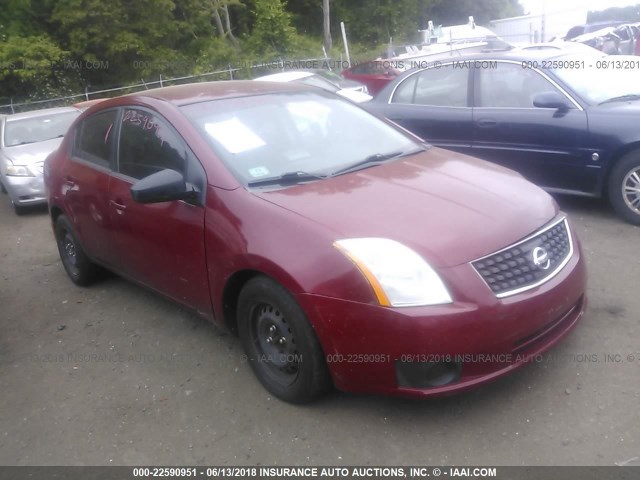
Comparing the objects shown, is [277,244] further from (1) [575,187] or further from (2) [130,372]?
(1) [575,187]

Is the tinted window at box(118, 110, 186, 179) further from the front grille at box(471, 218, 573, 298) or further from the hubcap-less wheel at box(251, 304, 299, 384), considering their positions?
the front grille at box(471, 218, 573, 298)

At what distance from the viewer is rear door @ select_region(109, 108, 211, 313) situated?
3.76 m

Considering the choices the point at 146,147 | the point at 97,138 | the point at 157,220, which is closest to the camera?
the point at 157,220

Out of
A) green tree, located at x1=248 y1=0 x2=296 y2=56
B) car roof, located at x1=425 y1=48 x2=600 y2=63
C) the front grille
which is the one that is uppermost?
green tree, located at x1=248 y1=0 x2=296 y2=56

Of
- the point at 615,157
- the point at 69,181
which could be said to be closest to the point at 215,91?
the point at 69,181

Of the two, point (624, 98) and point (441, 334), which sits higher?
point (624, 98)

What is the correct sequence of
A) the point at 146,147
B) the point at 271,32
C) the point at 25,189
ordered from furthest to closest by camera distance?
the point at 271,32, the point at 25,189, the point at 146,147

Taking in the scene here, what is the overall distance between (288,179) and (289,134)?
0.51 meters

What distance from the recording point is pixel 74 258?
5539 mm

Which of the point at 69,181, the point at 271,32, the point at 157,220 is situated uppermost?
the point at 271,32

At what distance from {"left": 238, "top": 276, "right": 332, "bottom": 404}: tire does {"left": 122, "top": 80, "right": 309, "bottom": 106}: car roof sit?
4.71 ft

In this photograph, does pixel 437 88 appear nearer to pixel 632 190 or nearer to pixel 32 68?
pixel 632 190

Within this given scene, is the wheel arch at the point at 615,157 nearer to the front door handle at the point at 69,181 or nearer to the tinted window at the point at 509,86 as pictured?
the tinted window at the point at 509,86

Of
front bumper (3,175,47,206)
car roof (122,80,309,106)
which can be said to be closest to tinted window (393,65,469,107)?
car roof (122,80,309,106)
